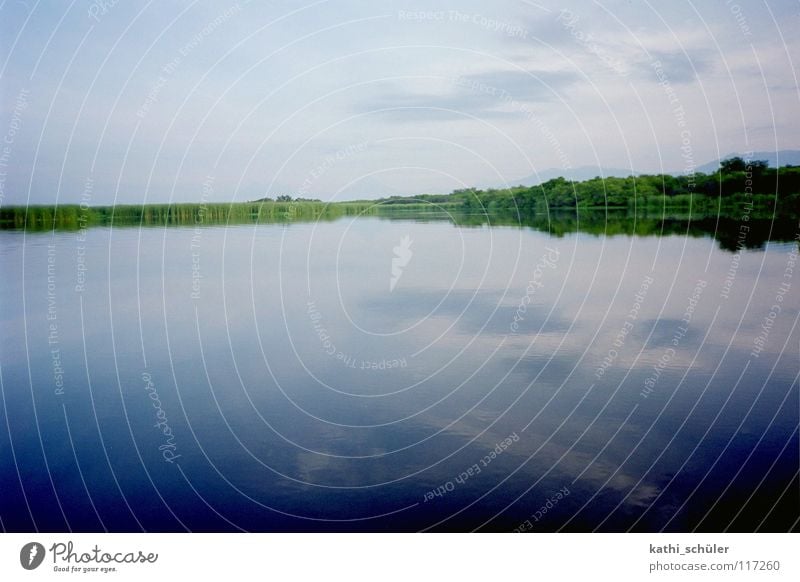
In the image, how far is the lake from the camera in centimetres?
691

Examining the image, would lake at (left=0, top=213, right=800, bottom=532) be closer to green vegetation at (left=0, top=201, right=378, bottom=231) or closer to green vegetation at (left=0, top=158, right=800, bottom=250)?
green vegetation at (left=0, top=158, right=800, bottom=250)

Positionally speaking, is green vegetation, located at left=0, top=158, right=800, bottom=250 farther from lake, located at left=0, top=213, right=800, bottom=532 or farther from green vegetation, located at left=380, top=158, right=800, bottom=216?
lake, located at left=0, top=213, right=800, bottom=532

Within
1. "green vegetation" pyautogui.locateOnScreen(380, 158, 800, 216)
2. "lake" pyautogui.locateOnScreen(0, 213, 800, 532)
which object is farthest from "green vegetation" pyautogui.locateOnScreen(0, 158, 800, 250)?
"lake" pyautogui.locateOnScreen(0, 213, 800, 532)

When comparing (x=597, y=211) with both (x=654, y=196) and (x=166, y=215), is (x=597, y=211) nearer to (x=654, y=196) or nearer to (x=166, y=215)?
(x=654, y=196)

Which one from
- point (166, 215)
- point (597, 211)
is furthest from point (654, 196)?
point (166, 215)

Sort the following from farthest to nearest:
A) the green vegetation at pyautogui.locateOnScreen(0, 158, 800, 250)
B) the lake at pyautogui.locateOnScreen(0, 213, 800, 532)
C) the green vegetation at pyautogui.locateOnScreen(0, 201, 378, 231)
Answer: the green vegetation at pyautogui.locateOnScreen(0, 201, 378, 231)
the green vegetation at pyautogui.locateOnScreen(0, 158, 800, 250)
the lake at pyautogui.locateOnScreen(0, 213, 800, 532)

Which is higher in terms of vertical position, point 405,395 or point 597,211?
point 597,211

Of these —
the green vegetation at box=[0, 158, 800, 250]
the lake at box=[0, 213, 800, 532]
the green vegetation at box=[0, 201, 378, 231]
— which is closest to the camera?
the lake at box=[0, 213, 800, 532]

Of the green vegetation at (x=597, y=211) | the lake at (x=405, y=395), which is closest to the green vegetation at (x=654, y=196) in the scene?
the green vegetation at (x=597, y=211)

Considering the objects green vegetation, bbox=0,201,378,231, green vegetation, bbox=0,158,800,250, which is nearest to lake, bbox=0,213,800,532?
green vegetation, bbox=0,158,800,250

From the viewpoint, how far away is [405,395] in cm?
892

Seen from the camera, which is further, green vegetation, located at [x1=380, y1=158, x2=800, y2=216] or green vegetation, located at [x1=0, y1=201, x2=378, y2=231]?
green vegetation, located at [x1=0, y1=201, x2=378, y2=231]

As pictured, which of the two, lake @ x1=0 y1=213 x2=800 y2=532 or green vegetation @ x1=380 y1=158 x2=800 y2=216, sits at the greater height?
green vegetation @ x1=380 y1=158 x2=800 y2=216

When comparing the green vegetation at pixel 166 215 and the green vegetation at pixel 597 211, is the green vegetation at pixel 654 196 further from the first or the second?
the green vegetation at pixel 166 215
